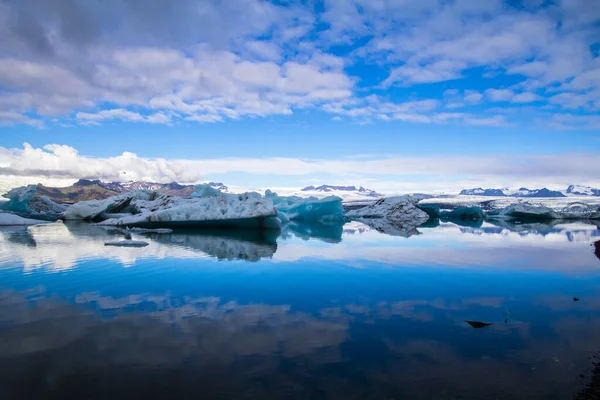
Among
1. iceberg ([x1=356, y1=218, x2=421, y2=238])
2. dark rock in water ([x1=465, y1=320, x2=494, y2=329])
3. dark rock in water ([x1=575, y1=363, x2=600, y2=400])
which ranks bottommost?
iceberg ([x1=356, y1=218, x2=421, y2=238])

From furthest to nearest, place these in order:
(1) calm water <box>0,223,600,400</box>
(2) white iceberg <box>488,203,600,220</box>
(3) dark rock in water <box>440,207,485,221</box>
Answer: (3) dark rock in water <box>440,207,485,221</box> → (2) white iceberg <box>488,203,600,220</box> → (1) calm water <box>0,223,600,400</box>

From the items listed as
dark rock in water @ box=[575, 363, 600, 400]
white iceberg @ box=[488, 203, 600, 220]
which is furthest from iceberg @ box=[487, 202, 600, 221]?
dark rock in water @ box=[575, 363, 600, 400]

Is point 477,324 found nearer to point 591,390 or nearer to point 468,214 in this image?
point 591,390

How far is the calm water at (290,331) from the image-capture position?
3221 millimetres

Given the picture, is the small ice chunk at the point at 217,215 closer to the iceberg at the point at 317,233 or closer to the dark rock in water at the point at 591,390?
the iceberg at the point at 317,233

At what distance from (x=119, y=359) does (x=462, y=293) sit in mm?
5548

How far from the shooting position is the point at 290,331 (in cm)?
455

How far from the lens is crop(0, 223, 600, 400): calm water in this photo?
3.22 meters

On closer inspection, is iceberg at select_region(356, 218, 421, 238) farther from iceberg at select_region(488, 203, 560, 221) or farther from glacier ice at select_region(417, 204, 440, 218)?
iceberg at select_region(488, 203, 560, 221)

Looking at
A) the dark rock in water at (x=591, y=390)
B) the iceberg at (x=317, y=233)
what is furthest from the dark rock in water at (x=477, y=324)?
the iceberg at (x=317, y=233)

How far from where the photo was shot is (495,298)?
249 inches

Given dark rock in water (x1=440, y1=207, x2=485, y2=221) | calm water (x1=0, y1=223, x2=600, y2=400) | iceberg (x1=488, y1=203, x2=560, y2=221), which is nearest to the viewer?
calm water (x1=0, y1=223, x2=600, y2=400)

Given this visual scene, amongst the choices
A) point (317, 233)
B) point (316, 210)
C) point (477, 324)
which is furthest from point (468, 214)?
point (477, 324)

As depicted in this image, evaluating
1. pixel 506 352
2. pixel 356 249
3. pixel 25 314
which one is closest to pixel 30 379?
pixel 25 314
